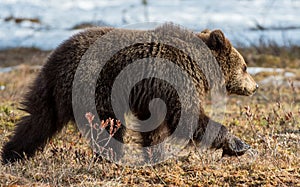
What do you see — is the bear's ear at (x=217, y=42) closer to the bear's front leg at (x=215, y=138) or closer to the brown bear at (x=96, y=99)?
the brown bear at (x=96, y=99)

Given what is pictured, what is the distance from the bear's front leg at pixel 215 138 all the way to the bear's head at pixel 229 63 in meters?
1.04

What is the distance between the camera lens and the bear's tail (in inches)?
217

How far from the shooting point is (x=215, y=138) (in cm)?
564

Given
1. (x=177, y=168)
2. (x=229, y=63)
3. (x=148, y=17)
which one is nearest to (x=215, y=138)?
(x=177, y=168)

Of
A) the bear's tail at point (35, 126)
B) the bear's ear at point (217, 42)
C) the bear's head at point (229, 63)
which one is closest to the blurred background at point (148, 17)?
the bear's head at point (229, 63)

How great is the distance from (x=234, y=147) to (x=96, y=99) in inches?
62.2

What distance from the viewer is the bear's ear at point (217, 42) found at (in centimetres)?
625

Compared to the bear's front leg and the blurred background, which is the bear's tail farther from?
the blurred background

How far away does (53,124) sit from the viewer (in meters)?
5.61

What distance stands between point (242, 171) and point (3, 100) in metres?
5.90

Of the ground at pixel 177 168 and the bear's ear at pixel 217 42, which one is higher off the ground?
the bear's ear at pixel 217 42

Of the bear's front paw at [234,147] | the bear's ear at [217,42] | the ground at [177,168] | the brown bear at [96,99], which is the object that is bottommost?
the ground at [177,168]

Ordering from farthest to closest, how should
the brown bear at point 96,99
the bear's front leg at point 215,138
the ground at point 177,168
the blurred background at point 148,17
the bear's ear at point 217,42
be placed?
the blurred background at point 148,17, the bear's ear at point 217,42, the bear's front leg at point 215,138, the brown bear at point 96,99, the ground at point 177,168

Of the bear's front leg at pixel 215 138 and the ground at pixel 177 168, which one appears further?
the bear's front leg at pixel 215 138
